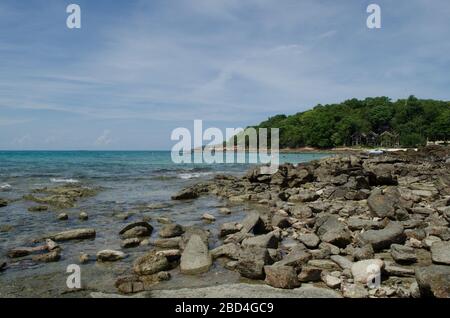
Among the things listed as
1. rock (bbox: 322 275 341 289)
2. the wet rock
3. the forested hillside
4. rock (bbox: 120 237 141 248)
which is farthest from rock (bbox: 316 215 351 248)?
the forested hillside

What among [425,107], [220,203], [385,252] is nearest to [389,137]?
[425,107]

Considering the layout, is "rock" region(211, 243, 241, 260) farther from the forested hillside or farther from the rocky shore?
the forested hillside

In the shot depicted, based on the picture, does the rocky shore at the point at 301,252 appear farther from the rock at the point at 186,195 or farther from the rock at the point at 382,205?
the rock at the point at 186,195

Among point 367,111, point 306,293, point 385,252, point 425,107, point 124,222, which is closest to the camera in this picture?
point 306,293

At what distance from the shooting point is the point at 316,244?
825 centimetres

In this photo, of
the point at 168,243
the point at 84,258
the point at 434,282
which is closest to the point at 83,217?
the point at 168,243

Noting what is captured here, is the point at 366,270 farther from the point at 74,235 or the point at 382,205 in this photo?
the point at 74,235

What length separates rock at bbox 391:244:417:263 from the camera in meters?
7.16

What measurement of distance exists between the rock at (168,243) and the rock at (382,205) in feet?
18.5

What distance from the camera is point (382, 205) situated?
10734 millimetres

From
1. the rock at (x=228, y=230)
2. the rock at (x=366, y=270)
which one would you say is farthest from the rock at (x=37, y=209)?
the rock at (x=366, y=270)

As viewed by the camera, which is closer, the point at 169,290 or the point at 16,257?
the point at 169,290
